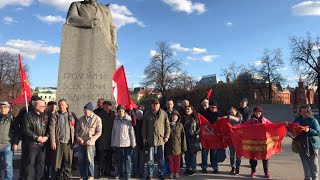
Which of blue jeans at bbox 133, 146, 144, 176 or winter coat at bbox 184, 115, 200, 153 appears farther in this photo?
winter coat at bbox 184, 115, 200, 153

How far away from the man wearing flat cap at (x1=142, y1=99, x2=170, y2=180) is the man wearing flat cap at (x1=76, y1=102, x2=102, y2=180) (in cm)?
108

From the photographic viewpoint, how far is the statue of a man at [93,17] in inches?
380

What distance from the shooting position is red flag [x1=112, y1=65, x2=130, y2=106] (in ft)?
30.3

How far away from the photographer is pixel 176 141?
27.2 ft

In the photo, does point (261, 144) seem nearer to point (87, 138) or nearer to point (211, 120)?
point (211, 120)

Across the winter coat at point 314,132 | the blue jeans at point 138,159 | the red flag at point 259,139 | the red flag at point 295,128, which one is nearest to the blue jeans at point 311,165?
the winter coat at point 314,132

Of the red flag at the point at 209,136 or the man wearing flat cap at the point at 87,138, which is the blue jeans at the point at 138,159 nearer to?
the man wearing flat cap at the point at 87,138

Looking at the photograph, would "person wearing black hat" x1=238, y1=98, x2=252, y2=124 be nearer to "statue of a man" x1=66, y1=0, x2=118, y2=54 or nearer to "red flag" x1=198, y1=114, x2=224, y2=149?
"red flag" x1=198, y1=114, x2=224, y2=149

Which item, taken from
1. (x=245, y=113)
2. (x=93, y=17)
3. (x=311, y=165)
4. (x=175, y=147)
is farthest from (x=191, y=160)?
(x=93, y=17)

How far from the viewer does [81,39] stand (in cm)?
966

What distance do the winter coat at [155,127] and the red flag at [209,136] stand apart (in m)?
1.26

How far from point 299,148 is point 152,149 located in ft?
10.4

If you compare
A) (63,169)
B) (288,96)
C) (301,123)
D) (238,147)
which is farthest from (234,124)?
(288,96)

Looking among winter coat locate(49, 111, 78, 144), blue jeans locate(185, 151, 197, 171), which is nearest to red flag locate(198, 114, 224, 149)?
blue jeans locate(185, 151, 197, 171)
